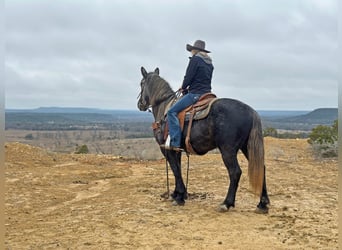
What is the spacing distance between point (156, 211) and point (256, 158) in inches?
67.9

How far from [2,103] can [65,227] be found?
3861mm

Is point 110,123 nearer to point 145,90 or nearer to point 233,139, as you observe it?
point 145,90

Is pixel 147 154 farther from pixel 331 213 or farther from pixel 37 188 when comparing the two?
pixel 331 213

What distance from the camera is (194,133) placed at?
6.34 meters

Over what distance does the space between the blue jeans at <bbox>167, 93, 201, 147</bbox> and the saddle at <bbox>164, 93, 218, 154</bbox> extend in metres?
0.06

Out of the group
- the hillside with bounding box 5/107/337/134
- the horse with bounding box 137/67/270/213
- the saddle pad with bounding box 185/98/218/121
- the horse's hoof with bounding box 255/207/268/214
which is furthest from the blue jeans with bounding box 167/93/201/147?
the hillside with bounding box 5/107/337/134

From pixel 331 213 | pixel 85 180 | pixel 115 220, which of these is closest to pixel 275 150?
pixel 85 180

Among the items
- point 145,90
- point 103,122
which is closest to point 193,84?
point 145,90

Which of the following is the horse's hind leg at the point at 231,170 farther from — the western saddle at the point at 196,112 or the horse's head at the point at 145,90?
the horse's head at the point at 145,90

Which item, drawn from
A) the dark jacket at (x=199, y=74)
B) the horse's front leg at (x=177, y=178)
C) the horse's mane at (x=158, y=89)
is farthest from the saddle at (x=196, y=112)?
the horse's mane at (x=158, y=89)

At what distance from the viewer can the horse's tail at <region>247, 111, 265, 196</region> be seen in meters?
5.82

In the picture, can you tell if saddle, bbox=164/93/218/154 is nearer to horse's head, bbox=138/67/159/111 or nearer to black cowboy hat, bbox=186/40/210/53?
black cowboy hat, bbox=186/40/210/53

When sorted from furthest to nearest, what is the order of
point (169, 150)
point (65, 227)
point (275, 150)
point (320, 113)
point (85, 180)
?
point (320, 113) → point (275, 150) → point (85, 180) → point (169, 150) → point (65, 227)

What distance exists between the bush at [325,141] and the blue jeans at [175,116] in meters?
7.68
